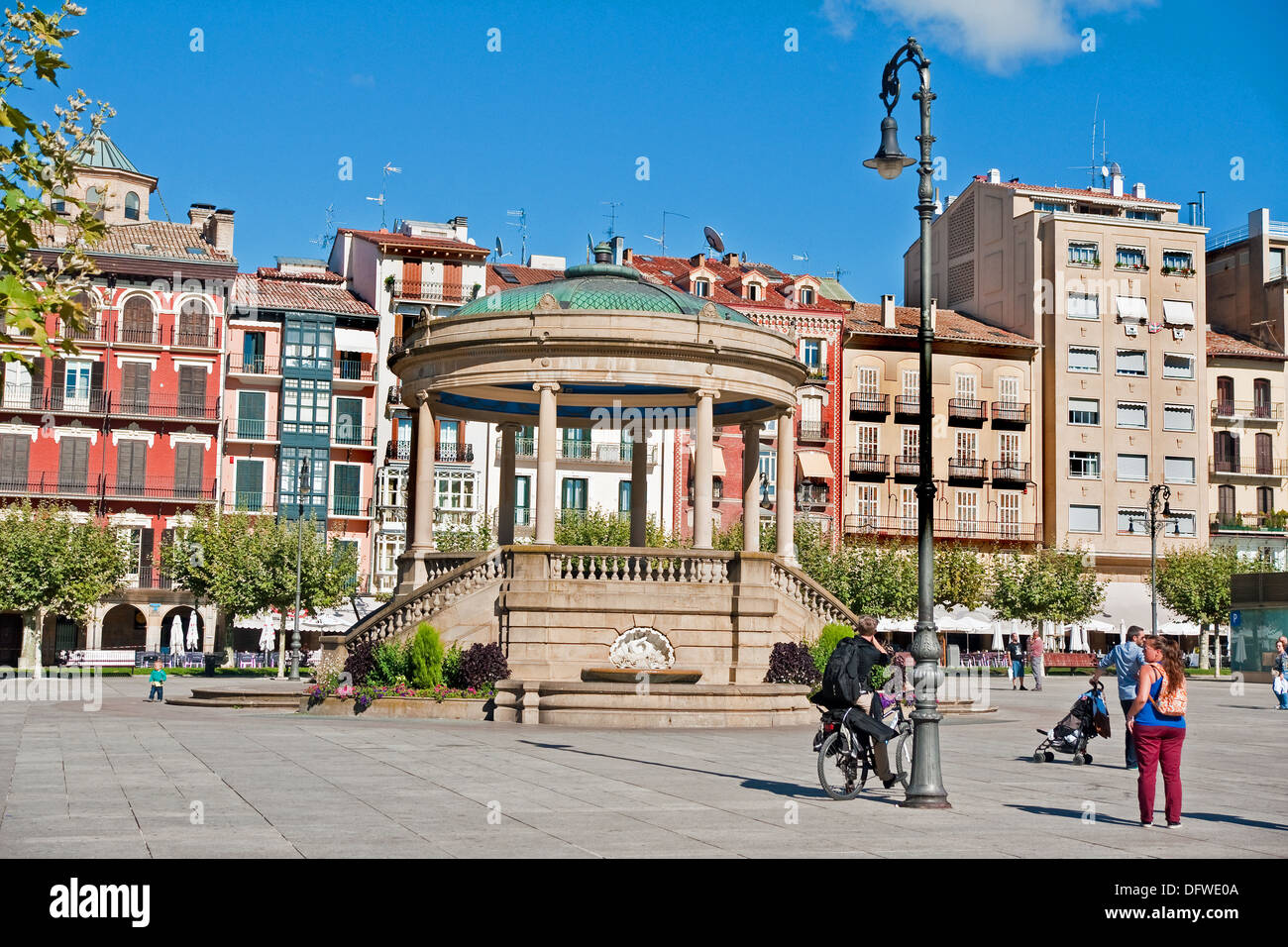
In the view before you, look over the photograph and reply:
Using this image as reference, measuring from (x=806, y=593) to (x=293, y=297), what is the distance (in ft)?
162

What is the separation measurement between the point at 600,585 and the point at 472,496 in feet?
146

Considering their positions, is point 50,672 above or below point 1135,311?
below

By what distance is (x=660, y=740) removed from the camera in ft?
72.7

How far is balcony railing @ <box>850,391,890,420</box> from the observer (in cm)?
7694

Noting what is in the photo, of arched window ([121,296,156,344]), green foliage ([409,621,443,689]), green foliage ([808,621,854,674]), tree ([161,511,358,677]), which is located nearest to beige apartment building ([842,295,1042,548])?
tree ([161,511,358,677])

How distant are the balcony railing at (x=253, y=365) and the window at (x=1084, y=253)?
42.6 metres

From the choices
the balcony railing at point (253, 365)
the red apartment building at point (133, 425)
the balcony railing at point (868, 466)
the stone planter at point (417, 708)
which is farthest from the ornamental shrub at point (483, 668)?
the balcony railing at point (868, 466)

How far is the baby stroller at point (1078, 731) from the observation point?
67.3 feet

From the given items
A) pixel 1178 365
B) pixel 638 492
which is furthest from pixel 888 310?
pixel 638 492

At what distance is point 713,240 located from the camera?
8638cm

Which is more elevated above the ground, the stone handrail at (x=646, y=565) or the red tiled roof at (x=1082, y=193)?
the red tiled roof at (x=1082, y=193)

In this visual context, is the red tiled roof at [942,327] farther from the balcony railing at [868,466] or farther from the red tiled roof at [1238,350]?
the red tiled roof at [1238,350]
